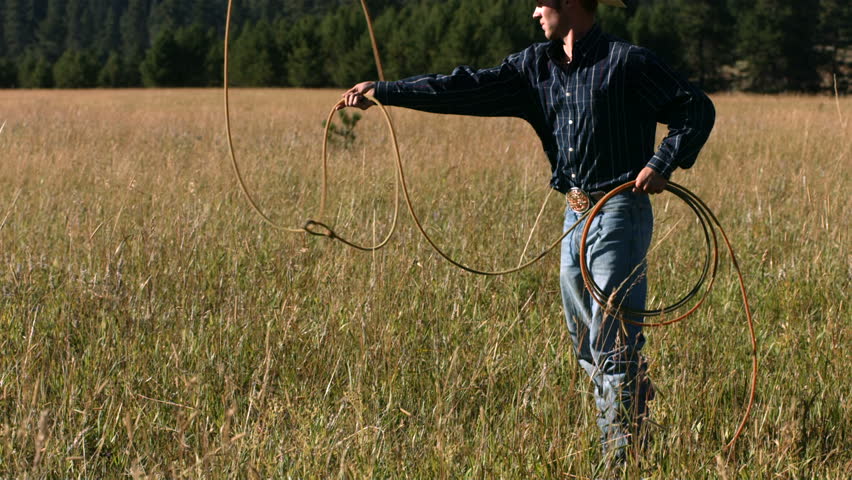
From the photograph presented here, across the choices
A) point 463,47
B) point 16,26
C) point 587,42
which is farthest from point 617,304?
point 16,26

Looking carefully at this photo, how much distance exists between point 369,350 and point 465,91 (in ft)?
3.36

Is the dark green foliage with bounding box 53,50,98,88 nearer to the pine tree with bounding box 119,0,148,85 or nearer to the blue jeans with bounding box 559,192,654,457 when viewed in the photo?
the pine tree with bounding box 119,0,148,85

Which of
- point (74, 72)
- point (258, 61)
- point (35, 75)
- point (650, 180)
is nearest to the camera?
point (650, 180)

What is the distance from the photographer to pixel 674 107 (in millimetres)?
2369

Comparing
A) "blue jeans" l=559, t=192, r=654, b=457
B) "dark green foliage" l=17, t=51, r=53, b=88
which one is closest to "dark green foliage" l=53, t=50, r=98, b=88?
"dark green foliage" l=17, t=51, r=53, b=88

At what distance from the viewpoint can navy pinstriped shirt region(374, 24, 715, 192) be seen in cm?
233

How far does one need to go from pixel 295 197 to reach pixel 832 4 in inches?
2650

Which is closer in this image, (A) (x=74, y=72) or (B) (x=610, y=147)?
(B) (x=610, y=147)

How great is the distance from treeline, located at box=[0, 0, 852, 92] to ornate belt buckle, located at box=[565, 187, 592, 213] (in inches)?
1764

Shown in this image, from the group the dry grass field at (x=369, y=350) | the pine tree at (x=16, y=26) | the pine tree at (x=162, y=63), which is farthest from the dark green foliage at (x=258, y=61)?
the pine tree at (x=16, y=26)

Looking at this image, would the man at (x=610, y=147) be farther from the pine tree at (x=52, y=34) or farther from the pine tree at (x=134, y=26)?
the pine tree at (x=134, y=26)

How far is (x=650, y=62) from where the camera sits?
2332mm

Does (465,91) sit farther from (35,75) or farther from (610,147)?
(35,75)

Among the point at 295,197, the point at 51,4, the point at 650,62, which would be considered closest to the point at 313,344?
the point at 650,62
